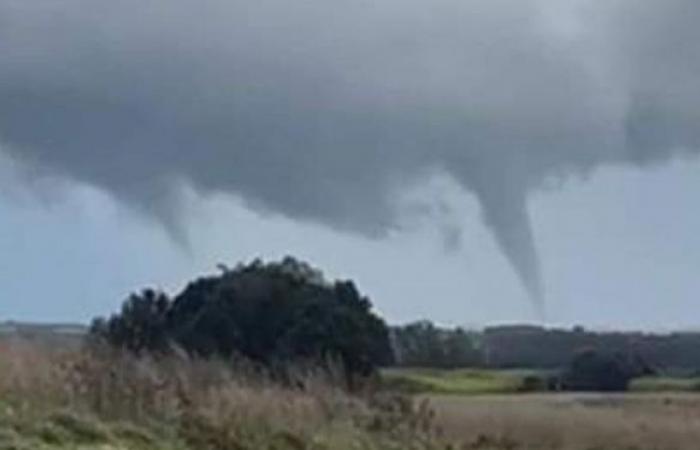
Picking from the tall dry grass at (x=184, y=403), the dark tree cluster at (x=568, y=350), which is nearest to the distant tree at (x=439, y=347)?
the dark tree cluster at (x=568, y=350)

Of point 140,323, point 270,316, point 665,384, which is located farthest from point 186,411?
point 665,384

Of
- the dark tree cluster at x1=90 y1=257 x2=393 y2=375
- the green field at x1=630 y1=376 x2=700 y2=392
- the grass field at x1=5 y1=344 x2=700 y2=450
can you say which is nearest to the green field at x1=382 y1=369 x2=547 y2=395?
the green field at x1=630 y1=376 x2=700 y2=392

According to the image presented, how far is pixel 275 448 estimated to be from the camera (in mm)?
17250

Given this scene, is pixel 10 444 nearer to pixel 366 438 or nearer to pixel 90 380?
pixel 90 380

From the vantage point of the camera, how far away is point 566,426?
2833 cm

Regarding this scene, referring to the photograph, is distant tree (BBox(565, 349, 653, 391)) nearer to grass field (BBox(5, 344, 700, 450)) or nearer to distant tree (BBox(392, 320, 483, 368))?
distant tree (BBox(392, 320, 483, 368))

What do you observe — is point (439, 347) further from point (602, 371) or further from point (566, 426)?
point (566, 426)

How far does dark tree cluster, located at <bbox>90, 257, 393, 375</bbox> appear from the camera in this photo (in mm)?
33406

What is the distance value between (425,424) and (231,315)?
1487 centimetres

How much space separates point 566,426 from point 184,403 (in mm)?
11923

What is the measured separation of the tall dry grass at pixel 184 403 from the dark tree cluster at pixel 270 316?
12142 mm

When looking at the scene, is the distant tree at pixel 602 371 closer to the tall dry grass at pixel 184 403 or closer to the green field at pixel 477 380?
the green field at pixel 477 380

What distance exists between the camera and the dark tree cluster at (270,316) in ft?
110

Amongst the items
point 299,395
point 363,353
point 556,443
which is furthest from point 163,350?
point 363,353
